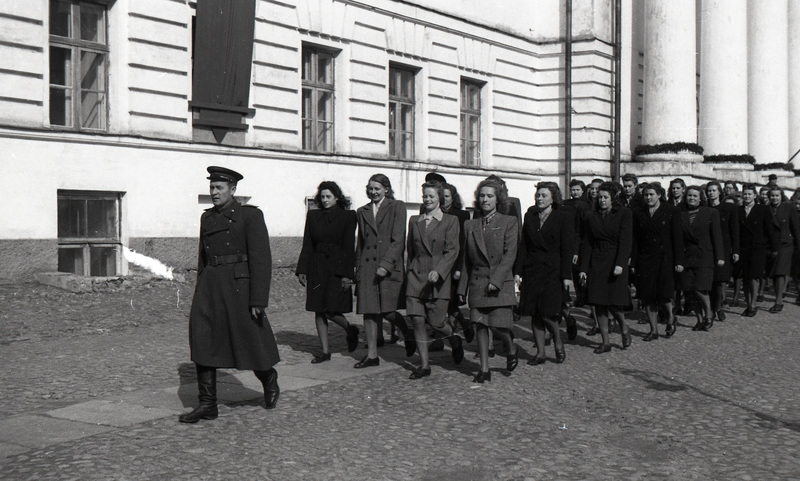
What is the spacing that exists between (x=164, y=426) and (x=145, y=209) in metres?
10.1

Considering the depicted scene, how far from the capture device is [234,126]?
18.2 meters

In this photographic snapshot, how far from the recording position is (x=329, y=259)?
1027 centimetres

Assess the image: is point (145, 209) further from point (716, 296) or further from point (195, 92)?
point (716, 296)

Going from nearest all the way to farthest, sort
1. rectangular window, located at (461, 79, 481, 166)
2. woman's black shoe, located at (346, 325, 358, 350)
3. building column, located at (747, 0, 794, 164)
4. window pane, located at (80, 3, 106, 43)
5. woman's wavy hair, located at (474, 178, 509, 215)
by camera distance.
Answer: woman's wavy hair, located at (474, 178, 509, 215) < woman's black shoe, located at (346, 325, 358, 350) < window pane, located at (80, 3, 106, 43) < rectangular window, located at (461, 79, 481, 166) < building column, located at (747, 0, 794, 164)

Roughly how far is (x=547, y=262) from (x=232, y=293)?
3947mm

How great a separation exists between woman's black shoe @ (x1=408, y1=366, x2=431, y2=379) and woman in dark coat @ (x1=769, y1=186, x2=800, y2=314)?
905 centimetres

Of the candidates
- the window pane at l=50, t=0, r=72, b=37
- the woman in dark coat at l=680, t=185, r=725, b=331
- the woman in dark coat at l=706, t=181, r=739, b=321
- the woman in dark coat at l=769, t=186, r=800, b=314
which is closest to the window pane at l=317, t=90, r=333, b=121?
the window pane at l=50, t=0, r=72, b=37

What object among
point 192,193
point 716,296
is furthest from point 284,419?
point 192,193

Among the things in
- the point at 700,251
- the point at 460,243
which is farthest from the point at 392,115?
the point at 460,243

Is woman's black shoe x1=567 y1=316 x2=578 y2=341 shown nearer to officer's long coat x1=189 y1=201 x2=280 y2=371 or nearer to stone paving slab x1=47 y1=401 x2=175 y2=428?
officer's long coat x1=189 y1=201 x2=280 y2=371

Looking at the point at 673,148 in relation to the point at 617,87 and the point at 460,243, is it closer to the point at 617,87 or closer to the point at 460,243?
the point at 617,87

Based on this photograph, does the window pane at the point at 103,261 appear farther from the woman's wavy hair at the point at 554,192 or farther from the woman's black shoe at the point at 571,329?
the woman's wavy hair at the point at 554,192

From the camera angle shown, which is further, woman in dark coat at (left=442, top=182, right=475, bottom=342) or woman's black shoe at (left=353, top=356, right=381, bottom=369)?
woman in dark coat at (left=442, top=182, right=475, bottom=342)

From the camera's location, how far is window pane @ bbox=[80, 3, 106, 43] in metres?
16.0
